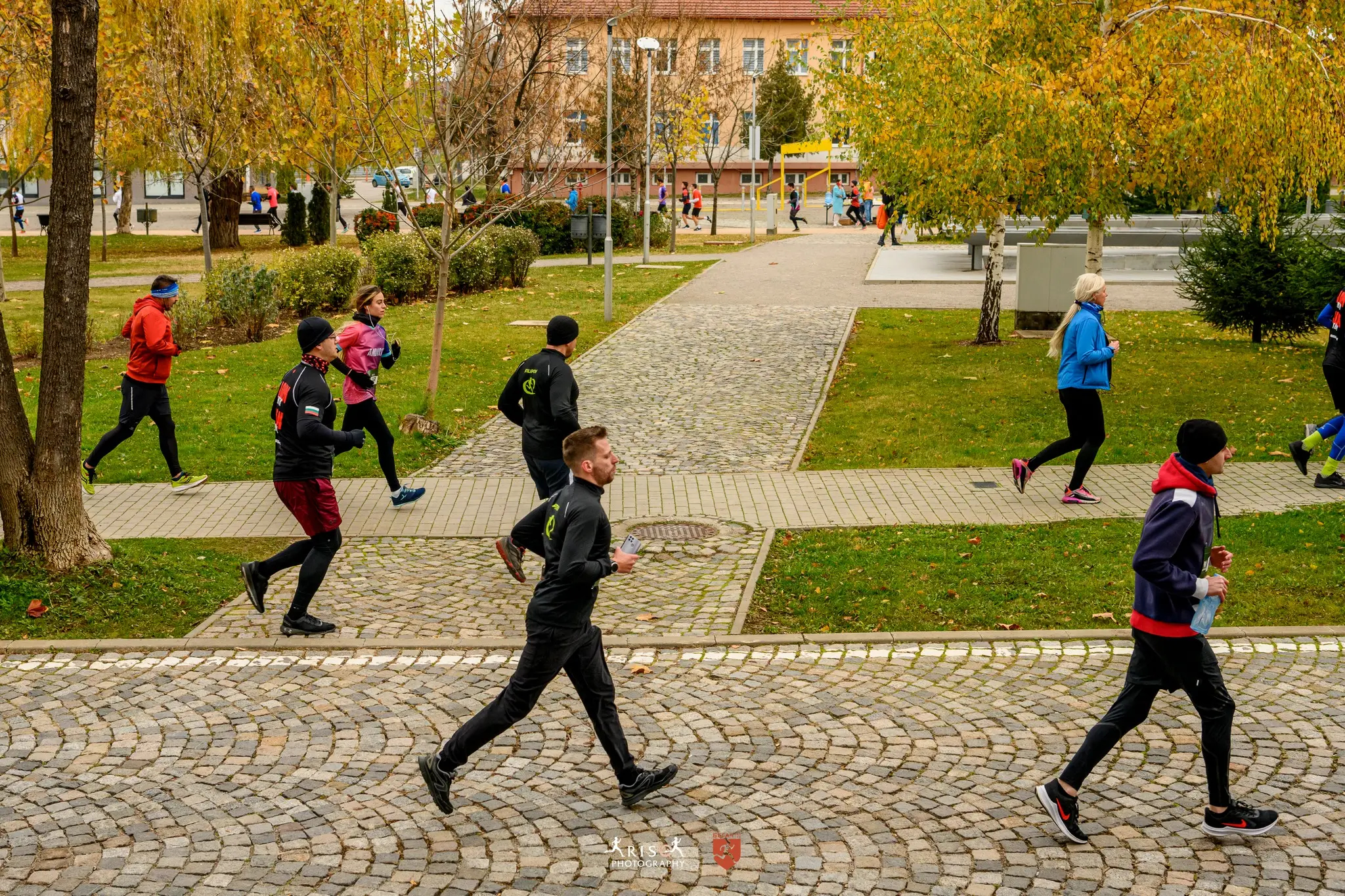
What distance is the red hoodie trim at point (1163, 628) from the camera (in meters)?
5.83

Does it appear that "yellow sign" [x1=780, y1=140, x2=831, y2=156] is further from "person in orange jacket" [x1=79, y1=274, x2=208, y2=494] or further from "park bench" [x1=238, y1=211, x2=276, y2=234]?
"person in orange jacket" [x1=79, y1=274, x2=208, y2=494]

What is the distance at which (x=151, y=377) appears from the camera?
1214 cm

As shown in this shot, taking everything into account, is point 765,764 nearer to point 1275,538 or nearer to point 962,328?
point 1275,538

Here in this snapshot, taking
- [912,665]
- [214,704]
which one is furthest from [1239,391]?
[214,704]

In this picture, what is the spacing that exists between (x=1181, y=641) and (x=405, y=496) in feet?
24.7

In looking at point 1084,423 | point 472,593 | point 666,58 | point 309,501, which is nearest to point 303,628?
point 309,501

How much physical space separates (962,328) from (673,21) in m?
32.8

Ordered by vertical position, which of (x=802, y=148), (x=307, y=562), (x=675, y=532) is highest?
(x=802, y=148)

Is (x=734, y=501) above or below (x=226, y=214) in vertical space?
below

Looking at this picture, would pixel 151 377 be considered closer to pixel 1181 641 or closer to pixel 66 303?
pixel 66 303

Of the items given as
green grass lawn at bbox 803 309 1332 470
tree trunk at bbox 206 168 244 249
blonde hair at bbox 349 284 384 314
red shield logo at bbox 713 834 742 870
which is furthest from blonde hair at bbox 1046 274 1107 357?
tree trunk at bbox 206 168 244 249

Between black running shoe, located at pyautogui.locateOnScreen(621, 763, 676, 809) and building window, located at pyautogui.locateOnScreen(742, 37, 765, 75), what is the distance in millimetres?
74348

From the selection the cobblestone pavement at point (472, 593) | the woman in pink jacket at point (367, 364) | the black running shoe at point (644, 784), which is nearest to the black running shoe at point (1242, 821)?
the black running shoe at point (644, 784)

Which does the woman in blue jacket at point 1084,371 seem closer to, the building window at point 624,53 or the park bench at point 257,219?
the building window at point 624,53
